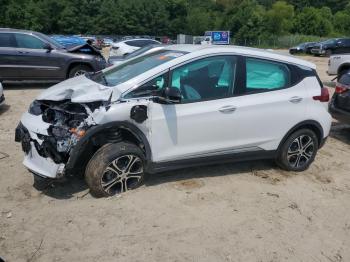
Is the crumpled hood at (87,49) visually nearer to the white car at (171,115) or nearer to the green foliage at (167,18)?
the white car at (171,115)

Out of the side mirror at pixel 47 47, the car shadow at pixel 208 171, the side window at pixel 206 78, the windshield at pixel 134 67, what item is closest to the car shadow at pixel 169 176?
the car shadow at pixel 208 171

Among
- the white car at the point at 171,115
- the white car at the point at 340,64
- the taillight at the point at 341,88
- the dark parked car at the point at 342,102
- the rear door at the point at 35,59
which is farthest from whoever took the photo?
the white car at the point at 340,64

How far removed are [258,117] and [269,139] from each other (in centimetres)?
39

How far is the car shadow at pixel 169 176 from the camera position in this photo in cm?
496

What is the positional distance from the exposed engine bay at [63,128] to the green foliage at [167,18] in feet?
225

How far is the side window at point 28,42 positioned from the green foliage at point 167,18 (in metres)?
61.9

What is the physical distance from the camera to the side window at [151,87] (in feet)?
15.5

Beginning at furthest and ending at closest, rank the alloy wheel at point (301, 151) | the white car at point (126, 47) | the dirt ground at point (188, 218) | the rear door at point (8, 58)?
the white car at point (126, 47) → the rear door at point (8, 58) → the alloy wheel at point (301, 151) → the dirt ground at point (188, 218)

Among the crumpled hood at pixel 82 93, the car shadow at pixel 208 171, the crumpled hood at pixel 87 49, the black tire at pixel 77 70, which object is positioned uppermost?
the crumpled hood at pixel 82 93

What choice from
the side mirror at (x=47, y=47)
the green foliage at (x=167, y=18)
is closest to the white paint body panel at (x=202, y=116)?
the side mirror at (x=47, y=47)

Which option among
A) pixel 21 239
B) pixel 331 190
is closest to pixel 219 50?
pixel 331 190

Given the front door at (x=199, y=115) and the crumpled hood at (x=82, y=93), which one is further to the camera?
the front door at (x=199, y=115)

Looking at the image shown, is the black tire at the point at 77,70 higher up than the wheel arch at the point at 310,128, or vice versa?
the wheel arch at the point at 310,128

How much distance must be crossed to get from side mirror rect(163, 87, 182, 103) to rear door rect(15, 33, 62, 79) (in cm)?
780
